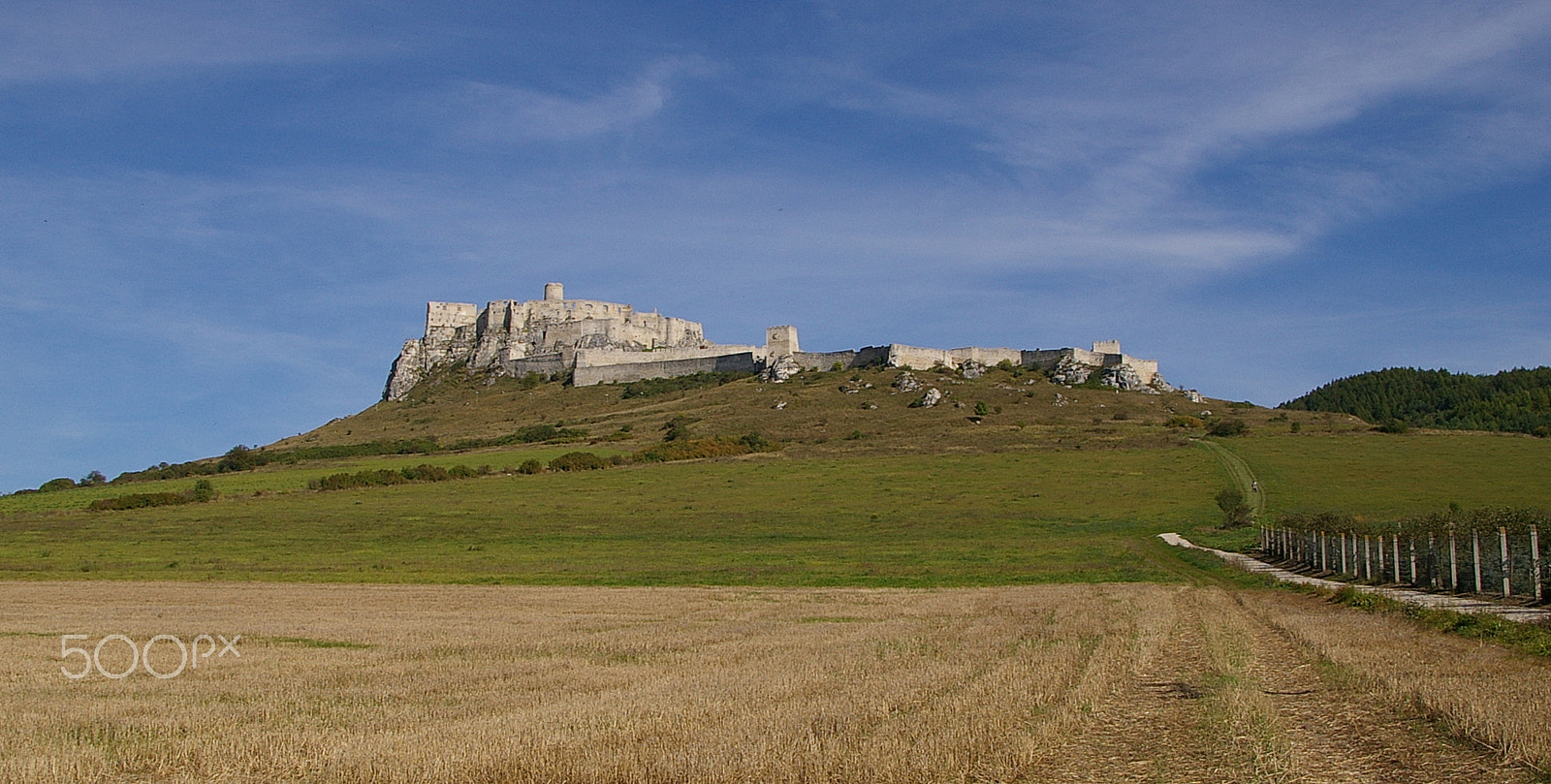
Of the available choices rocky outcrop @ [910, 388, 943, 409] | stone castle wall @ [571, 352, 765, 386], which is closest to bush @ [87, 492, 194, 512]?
rocky outcrop @ [910, 388, 943, 409]

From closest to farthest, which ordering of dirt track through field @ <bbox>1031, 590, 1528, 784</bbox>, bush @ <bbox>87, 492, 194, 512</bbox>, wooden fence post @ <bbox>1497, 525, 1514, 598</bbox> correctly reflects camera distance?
1. dirt track through field @ <bbox>1031, 590, 1528, 784</bbox>
2. wooden fence post @ <bbox>1497, 525, 1514, 598</bbox>
3. bush @ <bbox>87, 492, 194, 512</bbox>

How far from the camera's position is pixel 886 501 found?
5744cm

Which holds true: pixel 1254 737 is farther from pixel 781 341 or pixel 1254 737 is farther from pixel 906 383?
pixel 781 341

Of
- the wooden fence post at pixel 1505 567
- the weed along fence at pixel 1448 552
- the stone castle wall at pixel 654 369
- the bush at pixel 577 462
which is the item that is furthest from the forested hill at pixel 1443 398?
the wooden fence post at pixel 1505 567

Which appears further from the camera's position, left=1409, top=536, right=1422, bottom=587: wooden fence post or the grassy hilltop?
the grassy hilltop

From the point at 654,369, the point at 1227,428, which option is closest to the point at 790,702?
the point at 1227,428

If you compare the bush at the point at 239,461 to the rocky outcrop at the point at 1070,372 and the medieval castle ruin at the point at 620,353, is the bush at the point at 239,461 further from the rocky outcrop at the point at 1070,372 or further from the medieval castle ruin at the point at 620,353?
the rocky outcrop at the point at 1070,372

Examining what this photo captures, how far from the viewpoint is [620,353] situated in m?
138

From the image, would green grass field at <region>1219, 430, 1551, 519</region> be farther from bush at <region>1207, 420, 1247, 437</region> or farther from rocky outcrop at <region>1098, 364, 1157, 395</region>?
rocky outcrop at <region>1098, 364, 1157, 395</region>

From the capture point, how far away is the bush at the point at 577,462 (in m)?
75.9

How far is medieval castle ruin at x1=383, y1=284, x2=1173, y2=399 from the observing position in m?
124

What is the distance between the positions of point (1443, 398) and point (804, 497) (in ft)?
376

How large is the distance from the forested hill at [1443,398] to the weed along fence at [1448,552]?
9732 centimetres

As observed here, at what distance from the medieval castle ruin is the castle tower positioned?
0.12 meters
